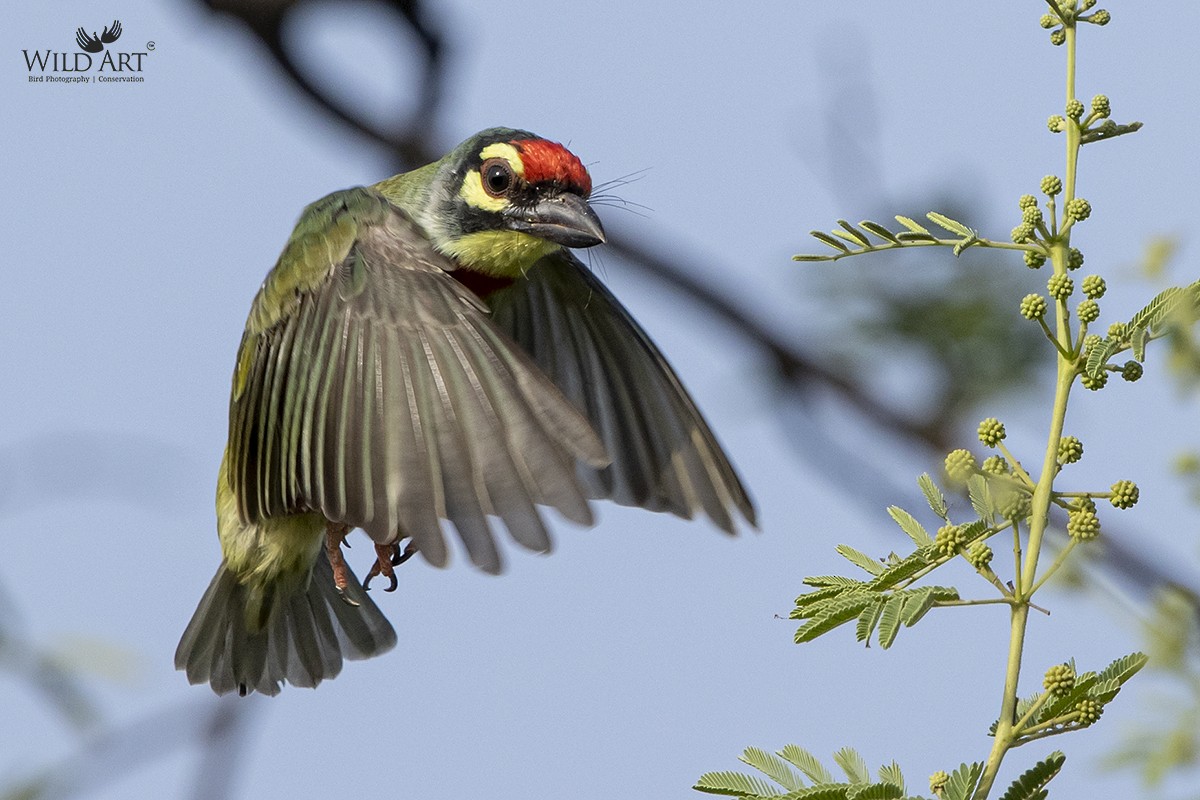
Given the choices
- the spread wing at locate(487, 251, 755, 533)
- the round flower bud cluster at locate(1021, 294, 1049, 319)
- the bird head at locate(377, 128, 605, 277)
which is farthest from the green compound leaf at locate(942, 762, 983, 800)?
the spread wing at locate(487, 251, 755, 533)

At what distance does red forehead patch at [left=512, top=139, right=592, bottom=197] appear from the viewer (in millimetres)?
4070

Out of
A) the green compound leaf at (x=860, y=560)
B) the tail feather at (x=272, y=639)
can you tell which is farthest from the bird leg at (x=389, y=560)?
the green compound leaf at (x=860, y=560)

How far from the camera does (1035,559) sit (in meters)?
1.57

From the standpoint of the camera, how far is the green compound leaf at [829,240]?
2045 millimetres

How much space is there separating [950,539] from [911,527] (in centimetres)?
21

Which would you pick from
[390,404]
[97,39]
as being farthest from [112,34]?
[390,404]

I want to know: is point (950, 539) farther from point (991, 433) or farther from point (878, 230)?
point (878, 230)

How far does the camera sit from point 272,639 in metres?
4.92

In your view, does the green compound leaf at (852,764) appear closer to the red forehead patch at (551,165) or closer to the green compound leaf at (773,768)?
the green compound leaf at (773,768)

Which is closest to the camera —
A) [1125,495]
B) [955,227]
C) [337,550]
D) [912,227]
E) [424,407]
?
[1125,495]

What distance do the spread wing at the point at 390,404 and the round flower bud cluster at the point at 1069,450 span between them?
160 centimetres

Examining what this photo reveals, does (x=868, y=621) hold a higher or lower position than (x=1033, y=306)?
lower

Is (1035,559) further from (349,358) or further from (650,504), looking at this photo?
(650,504)

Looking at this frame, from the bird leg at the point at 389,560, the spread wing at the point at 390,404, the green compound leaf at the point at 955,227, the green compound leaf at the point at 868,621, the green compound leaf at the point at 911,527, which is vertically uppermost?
the green compound leaf at the point at 955,227
